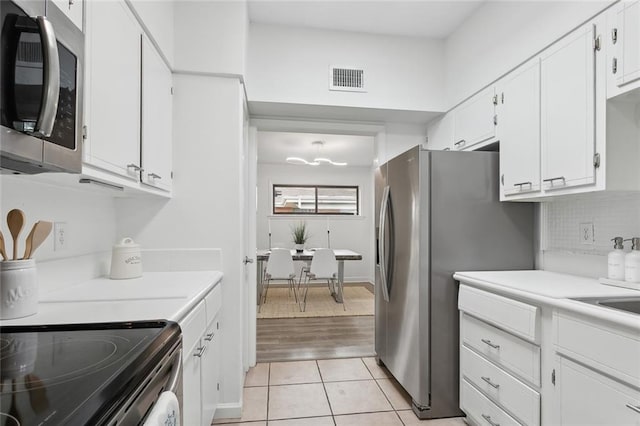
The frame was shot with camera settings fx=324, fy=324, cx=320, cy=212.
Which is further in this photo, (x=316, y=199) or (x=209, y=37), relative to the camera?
(x=316, y=199)

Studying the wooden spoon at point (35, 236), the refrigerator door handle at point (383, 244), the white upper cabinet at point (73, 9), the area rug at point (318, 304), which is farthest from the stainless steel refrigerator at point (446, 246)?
the area rug at point (318, 304)

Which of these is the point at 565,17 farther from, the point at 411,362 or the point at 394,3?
the point at 411,362

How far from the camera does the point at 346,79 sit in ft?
8.74

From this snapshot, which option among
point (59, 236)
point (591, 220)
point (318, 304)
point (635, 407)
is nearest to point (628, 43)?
point (591, 220)

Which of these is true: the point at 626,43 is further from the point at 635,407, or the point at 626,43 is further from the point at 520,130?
the point at 635,407

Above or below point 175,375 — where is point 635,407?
below

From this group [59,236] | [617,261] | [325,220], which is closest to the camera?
[59,236]

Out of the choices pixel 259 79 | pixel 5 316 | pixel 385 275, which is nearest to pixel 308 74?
pixel 259 79

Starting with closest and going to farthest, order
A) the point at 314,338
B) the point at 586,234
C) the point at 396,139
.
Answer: the point at 586,234, the point at 396,139, the point at 314,338

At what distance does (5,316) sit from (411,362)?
2.06 m

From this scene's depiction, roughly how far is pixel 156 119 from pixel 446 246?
188 cm

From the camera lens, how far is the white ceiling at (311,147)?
4.86 m

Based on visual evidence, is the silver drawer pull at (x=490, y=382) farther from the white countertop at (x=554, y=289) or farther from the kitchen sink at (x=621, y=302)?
the kitchen sink at (x=621, y=302)

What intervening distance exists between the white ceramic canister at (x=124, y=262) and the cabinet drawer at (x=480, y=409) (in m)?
2.02
